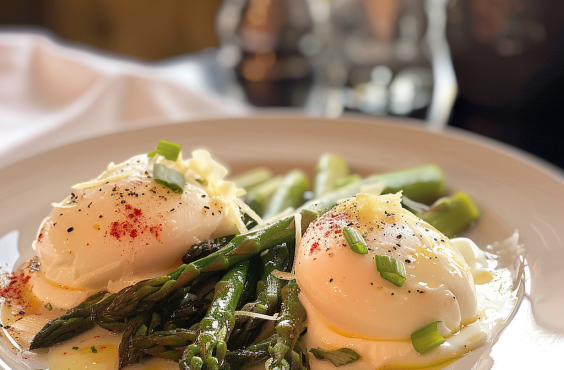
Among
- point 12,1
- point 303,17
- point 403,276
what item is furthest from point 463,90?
point 12,1

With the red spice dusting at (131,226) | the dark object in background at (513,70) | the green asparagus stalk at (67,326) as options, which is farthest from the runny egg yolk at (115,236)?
the dark object in background at (513,70)

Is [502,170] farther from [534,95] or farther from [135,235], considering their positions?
[135,235]

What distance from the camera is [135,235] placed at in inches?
92.1

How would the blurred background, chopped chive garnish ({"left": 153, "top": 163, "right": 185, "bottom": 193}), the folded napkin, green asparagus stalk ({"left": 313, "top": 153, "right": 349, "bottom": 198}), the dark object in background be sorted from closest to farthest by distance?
1. chopped chive garnish ({"left": 153, "top": 163, "right": 185, "bottom": 193})
2. green asparagus stalk ({"left": 313, "top": 153, "right": 349, "bottom": 198})
3. the dark object in background
4. the blurred background
5. the folded napkin

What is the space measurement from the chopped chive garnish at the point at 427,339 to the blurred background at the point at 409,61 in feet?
7.70

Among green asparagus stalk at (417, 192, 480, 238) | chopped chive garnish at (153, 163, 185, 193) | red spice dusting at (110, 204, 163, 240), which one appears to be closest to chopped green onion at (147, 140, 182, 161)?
chopped chive garnish at (153, 163, 185, 193)

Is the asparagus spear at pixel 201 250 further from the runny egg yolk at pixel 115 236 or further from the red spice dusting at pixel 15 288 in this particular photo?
the red spice dusting at pixel 15 288

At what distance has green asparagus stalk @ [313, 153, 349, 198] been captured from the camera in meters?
3.21

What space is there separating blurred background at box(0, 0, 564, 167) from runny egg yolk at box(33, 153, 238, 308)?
6.14ft

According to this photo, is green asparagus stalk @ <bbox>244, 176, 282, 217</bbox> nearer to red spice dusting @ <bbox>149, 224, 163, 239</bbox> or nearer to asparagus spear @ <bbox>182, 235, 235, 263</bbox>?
asparagus spear @ <bbox>182, 235, 235, 263</bbox>

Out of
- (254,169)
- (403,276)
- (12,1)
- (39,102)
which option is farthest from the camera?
(12,1)

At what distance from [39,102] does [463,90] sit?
138 inches

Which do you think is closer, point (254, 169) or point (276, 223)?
point (276, 223)

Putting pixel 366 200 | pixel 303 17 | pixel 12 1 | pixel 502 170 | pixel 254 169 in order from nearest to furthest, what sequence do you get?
pixel 366 200
pixel 502 170
pixel 254 169
pixel 303 17
pixel 12 1
